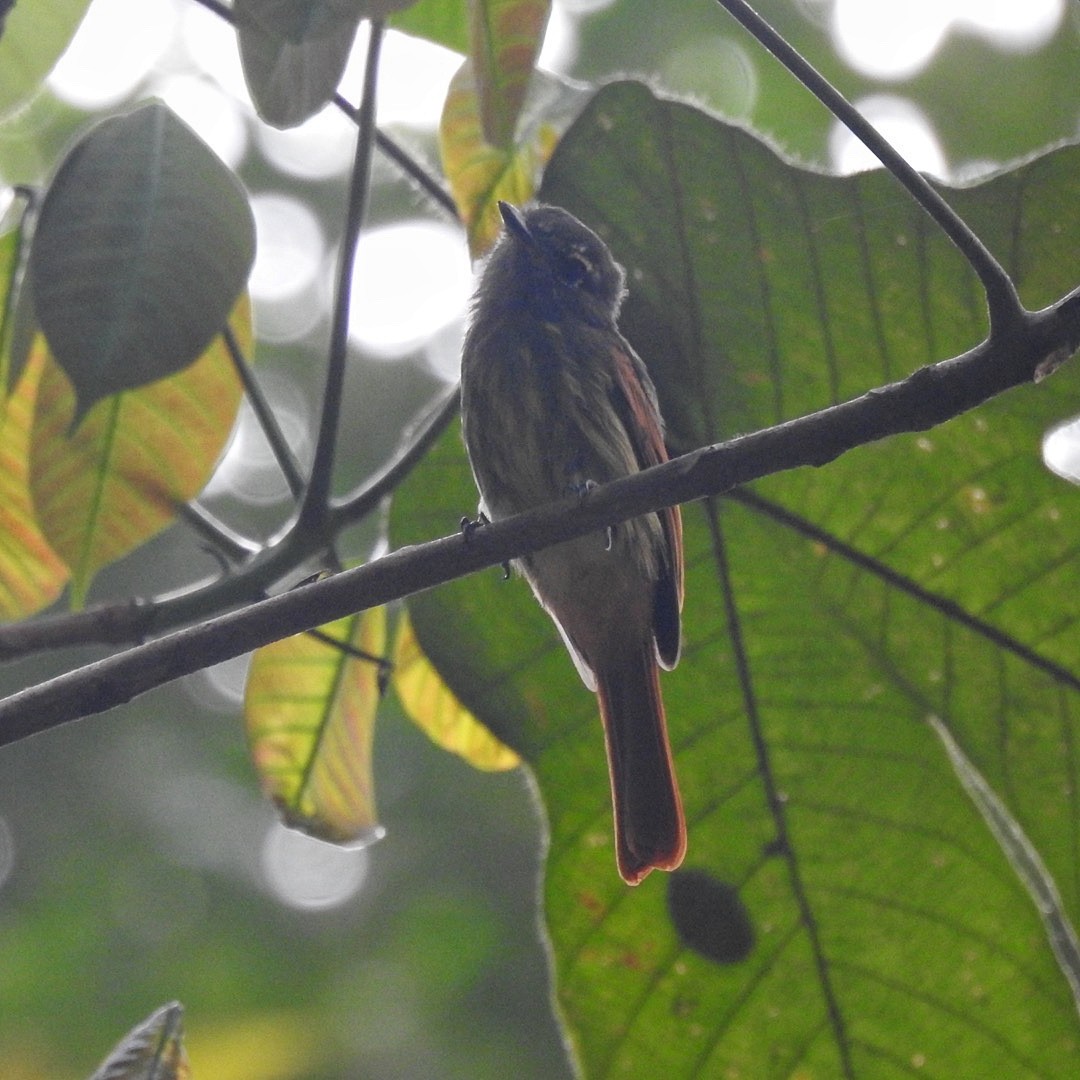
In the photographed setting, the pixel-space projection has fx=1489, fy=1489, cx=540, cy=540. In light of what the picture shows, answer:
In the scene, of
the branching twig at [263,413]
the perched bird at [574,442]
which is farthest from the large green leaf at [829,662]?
the branching twig at [263,413]

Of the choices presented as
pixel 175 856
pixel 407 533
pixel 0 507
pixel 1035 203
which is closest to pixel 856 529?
pixel 1035 203

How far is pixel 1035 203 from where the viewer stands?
1857 millimetres

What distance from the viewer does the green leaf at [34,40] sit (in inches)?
75.9

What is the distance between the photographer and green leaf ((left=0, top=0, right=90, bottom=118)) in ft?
6.32

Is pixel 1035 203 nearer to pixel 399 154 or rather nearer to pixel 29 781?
pixel 399 154

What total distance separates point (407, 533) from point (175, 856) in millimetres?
4428

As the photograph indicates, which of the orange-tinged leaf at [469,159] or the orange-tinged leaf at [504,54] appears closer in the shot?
the orange-tinged leaf at [504,54]

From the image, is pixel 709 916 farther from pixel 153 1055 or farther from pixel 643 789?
pixel 153 1055

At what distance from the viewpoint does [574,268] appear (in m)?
2.96

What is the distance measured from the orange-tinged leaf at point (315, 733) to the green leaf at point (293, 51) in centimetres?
82

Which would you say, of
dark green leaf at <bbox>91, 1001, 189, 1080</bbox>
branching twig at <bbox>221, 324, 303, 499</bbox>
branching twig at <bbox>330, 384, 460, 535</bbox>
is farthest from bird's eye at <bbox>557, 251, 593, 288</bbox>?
dark green leaf at <bbox>91, 1001, 189, 1080</bbox>

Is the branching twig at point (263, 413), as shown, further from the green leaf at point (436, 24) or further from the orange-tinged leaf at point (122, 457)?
the green leaf at point (436, 24)

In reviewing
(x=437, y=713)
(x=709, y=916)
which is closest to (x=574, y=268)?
(x=437, y=713)

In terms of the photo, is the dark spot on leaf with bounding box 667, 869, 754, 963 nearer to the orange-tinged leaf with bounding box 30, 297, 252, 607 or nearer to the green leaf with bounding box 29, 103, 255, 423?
the orange-tinged leaf with bounding box 30, 297, 252, 607
